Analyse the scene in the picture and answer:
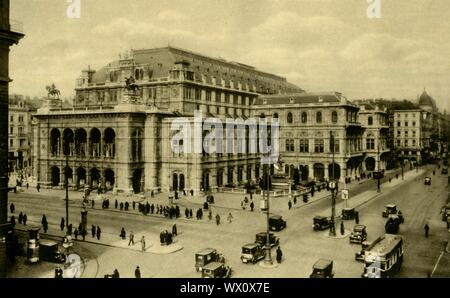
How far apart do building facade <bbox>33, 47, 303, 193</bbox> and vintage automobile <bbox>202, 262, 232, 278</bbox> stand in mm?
31919

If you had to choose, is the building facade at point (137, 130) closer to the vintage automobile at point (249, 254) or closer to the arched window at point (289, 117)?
the arched window at point (289, 117)

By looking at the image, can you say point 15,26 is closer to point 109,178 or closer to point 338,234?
point 338,234

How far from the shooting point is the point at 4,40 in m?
23.8

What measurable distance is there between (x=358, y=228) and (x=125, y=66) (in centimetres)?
4790

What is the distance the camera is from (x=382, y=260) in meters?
24.0

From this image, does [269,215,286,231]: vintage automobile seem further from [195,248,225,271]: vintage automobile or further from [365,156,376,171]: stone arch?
[365,156,376,171]: stone arch

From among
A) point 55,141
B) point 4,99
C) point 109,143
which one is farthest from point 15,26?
point 55,141

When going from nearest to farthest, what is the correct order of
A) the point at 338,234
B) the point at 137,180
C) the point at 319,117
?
the point at 338,234 → the point at 137,180 → the point at 319,117

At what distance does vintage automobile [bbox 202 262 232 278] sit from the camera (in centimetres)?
Result: 2430

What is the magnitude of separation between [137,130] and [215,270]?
1450 inches

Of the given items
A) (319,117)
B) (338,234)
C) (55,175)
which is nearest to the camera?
(338,234)

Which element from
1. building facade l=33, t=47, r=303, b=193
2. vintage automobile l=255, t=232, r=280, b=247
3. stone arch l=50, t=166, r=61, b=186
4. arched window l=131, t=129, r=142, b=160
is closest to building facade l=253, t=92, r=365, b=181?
building facade l=33, t=47, r=303, b=193
